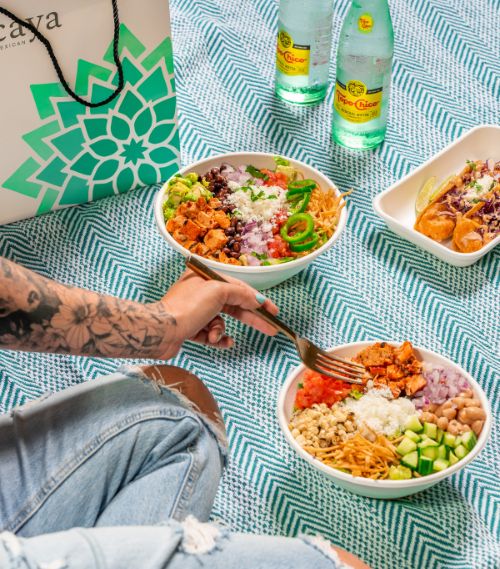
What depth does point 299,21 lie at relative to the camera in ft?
5.89

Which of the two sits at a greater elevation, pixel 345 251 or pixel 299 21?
pixel 299 21

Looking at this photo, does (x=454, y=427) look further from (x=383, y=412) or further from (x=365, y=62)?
(x=365, y=62)

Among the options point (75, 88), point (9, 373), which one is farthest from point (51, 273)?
point (75, 88)

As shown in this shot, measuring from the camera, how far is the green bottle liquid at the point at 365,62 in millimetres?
1690

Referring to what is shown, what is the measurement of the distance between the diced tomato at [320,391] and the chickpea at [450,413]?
15 cm

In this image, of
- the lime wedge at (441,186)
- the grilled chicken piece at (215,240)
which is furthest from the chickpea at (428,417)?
the lime wedge at (441,186)

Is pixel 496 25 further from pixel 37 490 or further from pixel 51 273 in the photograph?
pixel 37 490

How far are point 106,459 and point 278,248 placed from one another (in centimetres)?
56

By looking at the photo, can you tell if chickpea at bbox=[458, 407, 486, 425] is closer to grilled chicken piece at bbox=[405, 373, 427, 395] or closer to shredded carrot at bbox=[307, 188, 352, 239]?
grilled chicken piece at bbox=[405, 373, 427, 395]

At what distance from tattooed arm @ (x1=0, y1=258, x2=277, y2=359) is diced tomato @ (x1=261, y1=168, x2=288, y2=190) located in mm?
392

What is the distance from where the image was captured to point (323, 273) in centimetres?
163

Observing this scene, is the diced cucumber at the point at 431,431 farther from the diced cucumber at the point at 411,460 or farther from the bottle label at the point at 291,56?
the bottle label at the point at 291,56

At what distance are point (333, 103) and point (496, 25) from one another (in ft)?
2.00

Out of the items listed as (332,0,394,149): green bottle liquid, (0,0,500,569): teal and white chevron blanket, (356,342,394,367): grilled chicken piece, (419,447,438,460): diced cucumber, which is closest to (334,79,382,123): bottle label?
(332,0,394,149): green bottle liquid
